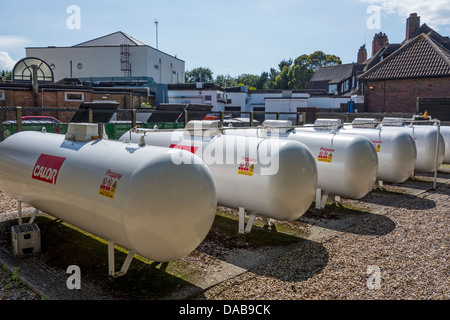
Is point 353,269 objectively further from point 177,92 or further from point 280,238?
point 177,92

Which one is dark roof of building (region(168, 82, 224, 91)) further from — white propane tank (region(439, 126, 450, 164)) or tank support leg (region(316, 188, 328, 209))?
tank support leg (region(316, 188, 328, 209))

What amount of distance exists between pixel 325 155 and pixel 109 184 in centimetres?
650

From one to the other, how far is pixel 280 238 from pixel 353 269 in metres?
1.94

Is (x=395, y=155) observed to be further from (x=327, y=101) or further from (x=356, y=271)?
(x=327, y=101)

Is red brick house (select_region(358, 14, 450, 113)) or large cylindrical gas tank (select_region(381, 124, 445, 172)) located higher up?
red brick house (select_region(358, 14, 450, 113))

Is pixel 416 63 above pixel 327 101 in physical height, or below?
above

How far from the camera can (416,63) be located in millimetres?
31391

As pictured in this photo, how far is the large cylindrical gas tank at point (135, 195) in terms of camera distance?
5516mm

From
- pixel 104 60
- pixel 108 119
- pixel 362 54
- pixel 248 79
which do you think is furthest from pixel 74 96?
pixel 248 79

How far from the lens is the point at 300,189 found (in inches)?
318

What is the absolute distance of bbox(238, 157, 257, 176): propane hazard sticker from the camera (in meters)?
8.26

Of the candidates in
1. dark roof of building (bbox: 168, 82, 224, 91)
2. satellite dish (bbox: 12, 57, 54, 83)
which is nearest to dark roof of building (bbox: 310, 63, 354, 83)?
dark roof of building (bbox: 168, 82, 224, 91)

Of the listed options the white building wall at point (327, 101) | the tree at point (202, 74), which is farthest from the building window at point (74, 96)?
the tree at point (202, 74)

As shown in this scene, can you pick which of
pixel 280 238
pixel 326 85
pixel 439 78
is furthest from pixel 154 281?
pixel 326 85
